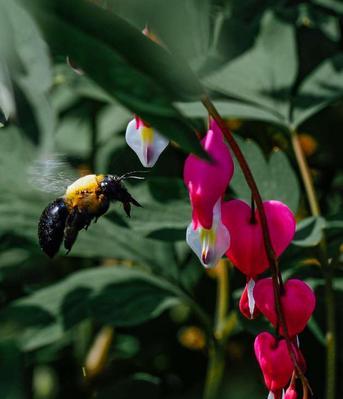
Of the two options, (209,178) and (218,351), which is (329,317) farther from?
(209,178)

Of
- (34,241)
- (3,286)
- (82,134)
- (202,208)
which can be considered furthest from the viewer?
(82,134)

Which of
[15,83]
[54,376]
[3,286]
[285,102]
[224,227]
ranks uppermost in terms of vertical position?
[15,83]

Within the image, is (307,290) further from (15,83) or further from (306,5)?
Answer: (306,5)

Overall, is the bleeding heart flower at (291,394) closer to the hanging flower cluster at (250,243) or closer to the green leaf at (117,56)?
the hanging flower cluster at (250,243)

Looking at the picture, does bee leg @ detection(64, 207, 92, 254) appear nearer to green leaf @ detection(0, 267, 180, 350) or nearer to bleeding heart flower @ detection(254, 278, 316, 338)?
bleeding heart flower @ detection(254, 278, 316, 338)

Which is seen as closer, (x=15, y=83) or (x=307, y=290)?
(x=15, y=83)

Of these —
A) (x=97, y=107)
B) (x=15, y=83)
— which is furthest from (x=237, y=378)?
(x=15, y=83)

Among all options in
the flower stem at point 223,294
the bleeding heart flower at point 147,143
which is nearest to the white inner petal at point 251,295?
the bleeding heart flower at point 147,143

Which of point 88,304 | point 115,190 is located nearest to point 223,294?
point 88,304
